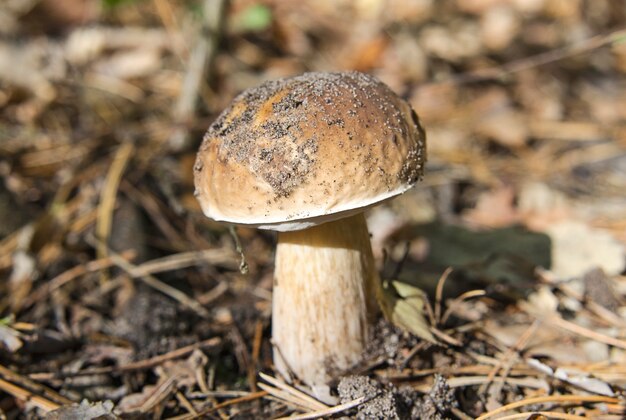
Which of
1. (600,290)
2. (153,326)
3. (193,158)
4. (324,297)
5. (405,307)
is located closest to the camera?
(324,297)

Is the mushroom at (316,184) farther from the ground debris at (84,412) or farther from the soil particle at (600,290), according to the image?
the soil particle at (600,290)

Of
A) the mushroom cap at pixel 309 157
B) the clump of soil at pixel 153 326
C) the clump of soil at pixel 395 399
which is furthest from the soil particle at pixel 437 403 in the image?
the clump of soil at pixel 153 326

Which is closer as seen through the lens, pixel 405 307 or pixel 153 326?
pixel 405 307

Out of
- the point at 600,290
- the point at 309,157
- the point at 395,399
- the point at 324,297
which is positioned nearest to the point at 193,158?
the point at 324,297

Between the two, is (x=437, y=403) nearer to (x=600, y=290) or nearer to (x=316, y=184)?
(x=316, y=184)

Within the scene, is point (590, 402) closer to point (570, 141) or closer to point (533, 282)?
point (533, 282)

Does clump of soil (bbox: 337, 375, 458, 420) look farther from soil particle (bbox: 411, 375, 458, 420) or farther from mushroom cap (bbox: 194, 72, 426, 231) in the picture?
mushroom cap (bbox: 194, 72, 426, 231)

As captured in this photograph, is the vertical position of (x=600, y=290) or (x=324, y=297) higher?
(x=324, y=297)
